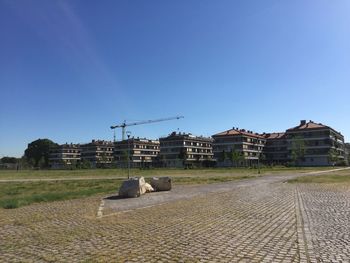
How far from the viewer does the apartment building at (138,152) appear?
17962 centimetres

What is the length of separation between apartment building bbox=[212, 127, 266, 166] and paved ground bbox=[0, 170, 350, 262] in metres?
124

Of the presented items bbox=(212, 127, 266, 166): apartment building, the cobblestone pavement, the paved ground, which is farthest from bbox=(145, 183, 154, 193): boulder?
bbox=(212, 127, 266, 166): apartment building

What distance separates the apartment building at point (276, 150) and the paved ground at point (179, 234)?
141 m

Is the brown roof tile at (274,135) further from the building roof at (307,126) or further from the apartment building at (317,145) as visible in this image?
the apartment building at (317,145)

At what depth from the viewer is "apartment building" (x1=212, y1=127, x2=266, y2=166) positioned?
14362cm

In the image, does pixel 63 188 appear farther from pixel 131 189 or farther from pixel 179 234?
pixel 179 234

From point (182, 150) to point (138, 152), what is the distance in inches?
1160

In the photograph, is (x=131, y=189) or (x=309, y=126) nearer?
(x=131, y=189)

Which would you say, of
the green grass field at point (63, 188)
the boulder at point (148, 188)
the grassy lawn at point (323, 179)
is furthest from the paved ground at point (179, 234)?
the grassy lawn at point (323, 179)

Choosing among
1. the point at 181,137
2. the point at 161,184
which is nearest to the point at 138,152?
the point at 181,137

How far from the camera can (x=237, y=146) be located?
148 metres

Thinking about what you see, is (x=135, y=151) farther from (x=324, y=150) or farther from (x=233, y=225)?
(x=233, y=225)

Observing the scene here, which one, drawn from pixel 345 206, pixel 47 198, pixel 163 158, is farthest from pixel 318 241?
pixel 163 158

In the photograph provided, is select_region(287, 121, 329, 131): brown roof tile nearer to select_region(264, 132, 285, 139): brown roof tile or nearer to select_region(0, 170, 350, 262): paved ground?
select_region(264, 132, 285, 139): brown roof tile
